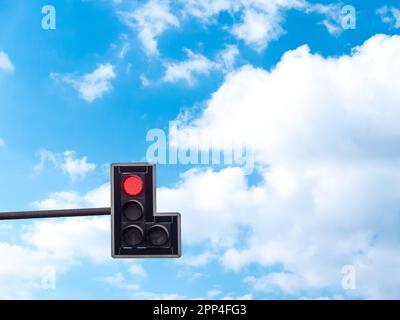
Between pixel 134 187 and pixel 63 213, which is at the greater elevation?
pixel 134 187

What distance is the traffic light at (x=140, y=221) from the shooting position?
7.85m

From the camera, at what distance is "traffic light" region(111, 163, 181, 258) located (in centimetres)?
785

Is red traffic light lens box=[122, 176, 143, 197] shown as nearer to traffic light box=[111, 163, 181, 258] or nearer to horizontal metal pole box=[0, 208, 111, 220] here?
traffic light box=[111, 163, 181, 258]

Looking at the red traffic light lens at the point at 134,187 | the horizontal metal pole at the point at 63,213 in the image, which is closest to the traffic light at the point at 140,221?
the red traffic light lens at the point at 134,187

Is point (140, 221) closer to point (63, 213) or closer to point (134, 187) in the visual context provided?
point (134, 187)

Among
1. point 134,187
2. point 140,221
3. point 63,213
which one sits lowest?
point 140,221

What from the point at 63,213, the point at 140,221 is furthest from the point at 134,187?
the point at 63,213

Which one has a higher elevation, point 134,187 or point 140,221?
point 134,187

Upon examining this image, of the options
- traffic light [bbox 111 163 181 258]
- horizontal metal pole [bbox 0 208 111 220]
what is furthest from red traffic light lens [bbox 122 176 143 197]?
horizontal metal pole [bbox 0 208 111 220]

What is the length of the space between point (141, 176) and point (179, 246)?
1.08 meters

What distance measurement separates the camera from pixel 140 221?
311 inches

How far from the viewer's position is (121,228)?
789cm
